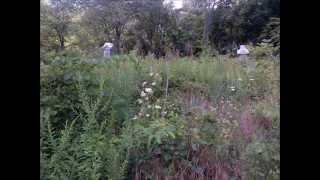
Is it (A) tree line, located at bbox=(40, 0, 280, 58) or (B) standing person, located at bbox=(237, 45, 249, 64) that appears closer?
(A) tree line, located at bbox=(40, 0, 280, 58)

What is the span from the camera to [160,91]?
6.77ft

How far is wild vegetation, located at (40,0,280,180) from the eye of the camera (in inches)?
68.4

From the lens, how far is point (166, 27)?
198 centimetres

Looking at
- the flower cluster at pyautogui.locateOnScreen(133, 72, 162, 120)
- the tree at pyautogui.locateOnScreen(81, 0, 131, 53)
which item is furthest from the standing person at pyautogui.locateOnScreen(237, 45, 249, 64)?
the tree at pyautogui.locateOnScreen(81, 0, 131, 53)

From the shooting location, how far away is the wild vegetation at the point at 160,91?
1738mm

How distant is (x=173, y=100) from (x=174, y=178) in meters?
0.45

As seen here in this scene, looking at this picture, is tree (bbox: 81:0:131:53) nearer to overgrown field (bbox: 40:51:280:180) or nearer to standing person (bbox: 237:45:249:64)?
overgrown field (bbox: 40:51:280:180)

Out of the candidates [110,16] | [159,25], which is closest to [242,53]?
[159,25]

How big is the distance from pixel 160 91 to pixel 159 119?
18 cm

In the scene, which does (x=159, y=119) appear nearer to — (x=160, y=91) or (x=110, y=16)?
(x=160, y=91)

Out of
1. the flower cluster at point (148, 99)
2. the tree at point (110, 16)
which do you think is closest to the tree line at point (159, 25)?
the tree at point (110, 16)

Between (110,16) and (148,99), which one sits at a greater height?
(110,16)
